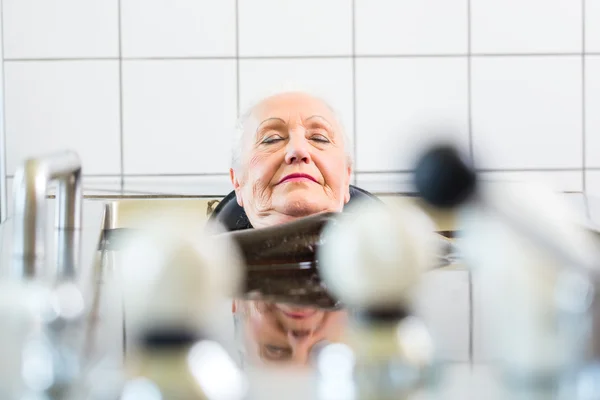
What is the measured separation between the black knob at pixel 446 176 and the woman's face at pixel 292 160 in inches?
33.2

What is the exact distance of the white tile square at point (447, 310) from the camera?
1.56 ft

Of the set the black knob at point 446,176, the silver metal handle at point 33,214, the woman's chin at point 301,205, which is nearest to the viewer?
the black knob at point 446,176

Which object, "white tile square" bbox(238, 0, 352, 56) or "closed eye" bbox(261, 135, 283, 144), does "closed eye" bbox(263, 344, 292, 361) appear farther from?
"white tile square" bbox(238, 0, 352, 56)

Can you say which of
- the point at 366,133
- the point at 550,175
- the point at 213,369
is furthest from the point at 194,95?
the point at 213,369

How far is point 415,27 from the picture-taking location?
1.91 m

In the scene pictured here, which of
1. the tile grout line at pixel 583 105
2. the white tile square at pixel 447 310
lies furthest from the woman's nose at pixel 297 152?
the tile grout line at pixel 583 105

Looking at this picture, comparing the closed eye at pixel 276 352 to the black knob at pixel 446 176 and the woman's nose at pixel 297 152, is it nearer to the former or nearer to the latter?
the black knob at pixel 446 176

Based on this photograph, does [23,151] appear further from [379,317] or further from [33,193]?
[379,317]

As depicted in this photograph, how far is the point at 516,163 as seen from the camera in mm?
1929

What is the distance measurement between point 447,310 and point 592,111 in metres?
1.47

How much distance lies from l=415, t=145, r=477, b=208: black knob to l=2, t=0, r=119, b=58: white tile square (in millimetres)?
1620

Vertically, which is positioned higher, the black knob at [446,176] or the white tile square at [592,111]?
the white tile square at [592,111]

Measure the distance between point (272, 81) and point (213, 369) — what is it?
1.55 metres

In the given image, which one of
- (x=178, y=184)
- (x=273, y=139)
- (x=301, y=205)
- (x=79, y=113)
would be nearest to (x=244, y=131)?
(x=273, y=139)
